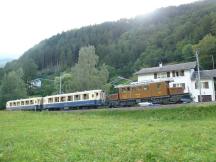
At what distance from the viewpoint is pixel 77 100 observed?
54.4 metres

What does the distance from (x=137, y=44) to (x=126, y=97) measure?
10050 centimetres

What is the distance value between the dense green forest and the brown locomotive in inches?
1487

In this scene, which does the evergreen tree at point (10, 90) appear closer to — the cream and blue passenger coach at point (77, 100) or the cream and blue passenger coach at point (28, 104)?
the cream and blue passenger coach at point (28, 104)

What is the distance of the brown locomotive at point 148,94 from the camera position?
4394cm

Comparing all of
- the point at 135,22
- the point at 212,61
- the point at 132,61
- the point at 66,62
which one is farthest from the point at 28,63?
the point at 212,61

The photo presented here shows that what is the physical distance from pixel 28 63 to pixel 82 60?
71.3 meters

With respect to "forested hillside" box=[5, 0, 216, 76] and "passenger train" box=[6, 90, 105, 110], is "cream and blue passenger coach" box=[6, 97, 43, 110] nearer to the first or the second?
"passenger train" box=[6, 90, 105, 110]

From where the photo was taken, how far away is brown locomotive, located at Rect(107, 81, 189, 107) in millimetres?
43938

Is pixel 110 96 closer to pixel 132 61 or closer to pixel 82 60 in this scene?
pixel 82 60

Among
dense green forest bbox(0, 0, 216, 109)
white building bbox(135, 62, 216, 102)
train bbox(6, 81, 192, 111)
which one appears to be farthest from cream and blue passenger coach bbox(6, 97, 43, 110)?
dense green forest bbox(0, 0, 216, 109)

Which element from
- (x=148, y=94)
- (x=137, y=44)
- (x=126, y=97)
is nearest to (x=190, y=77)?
(x=126, y=97)

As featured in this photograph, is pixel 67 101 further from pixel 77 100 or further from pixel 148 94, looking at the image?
pixel 148 94

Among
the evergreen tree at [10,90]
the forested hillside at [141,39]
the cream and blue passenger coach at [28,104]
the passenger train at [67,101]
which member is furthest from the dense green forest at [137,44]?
the passenger train at [67,101]

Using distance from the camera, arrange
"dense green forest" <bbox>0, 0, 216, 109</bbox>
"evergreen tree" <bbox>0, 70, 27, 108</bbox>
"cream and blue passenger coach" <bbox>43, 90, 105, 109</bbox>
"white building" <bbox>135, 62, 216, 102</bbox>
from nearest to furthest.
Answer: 1. "cream and blue passenger coach" <bbox>43, 90, 105, 109</bbox>
2. "white building" <bbox>135, 62, 216, 102</bbox>
3. "evergreen tree" <bbox>0, 70, 27, 108</bbox>
4. "dense green forest" <bbox>0, 0, 216, 109</bbox>
